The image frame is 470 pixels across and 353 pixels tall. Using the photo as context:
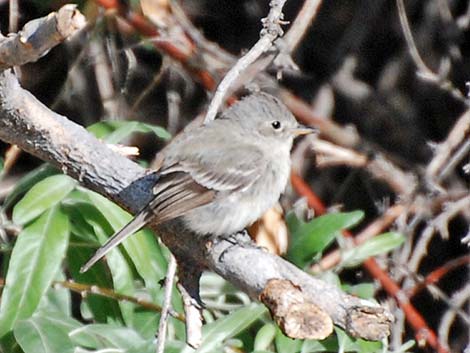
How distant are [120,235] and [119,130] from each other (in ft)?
1.92

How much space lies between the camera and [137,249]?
3.77 m

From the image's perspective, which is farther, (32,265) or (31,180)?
(31,180)

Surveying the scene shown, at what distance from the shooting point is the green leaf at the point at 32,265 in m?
3.63

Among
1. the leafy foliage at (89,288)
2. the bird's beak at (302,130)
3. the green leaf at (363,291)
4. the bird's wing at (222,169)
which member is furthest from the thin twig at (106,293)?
the bird's beak at (302,130)

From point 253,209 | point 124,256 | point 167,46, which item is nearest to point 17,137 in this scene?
point 124,256

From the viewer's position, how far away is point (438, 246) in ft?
19.2

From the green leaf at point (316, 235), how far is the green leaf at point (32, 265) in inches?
36.7

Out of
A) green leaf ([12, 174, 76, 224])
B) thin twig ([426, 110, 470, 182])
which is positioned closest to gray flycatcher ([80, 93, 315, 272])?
green leaf ([12, 174, 76, 224])

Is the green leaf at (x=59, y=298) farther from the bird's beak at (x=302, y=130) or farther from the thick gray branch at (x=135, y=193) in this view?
the bird's beak at (x=302, y=130)

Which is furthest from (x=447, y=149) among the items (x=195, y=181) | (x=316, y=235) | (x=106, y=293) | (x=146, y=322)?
(x=106, y=293)

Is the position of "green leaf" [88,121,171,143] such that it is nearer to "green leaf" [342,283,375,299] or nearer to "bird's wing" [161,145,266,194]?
"bird's wing" [161,145,266,194]

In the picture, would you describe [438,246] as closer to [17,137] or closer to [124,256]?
[124,256]

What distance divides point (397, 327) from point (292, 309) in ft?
5.43

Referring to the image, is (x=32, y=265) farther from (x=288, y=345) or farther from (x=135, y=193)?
(x=288, y=345)
